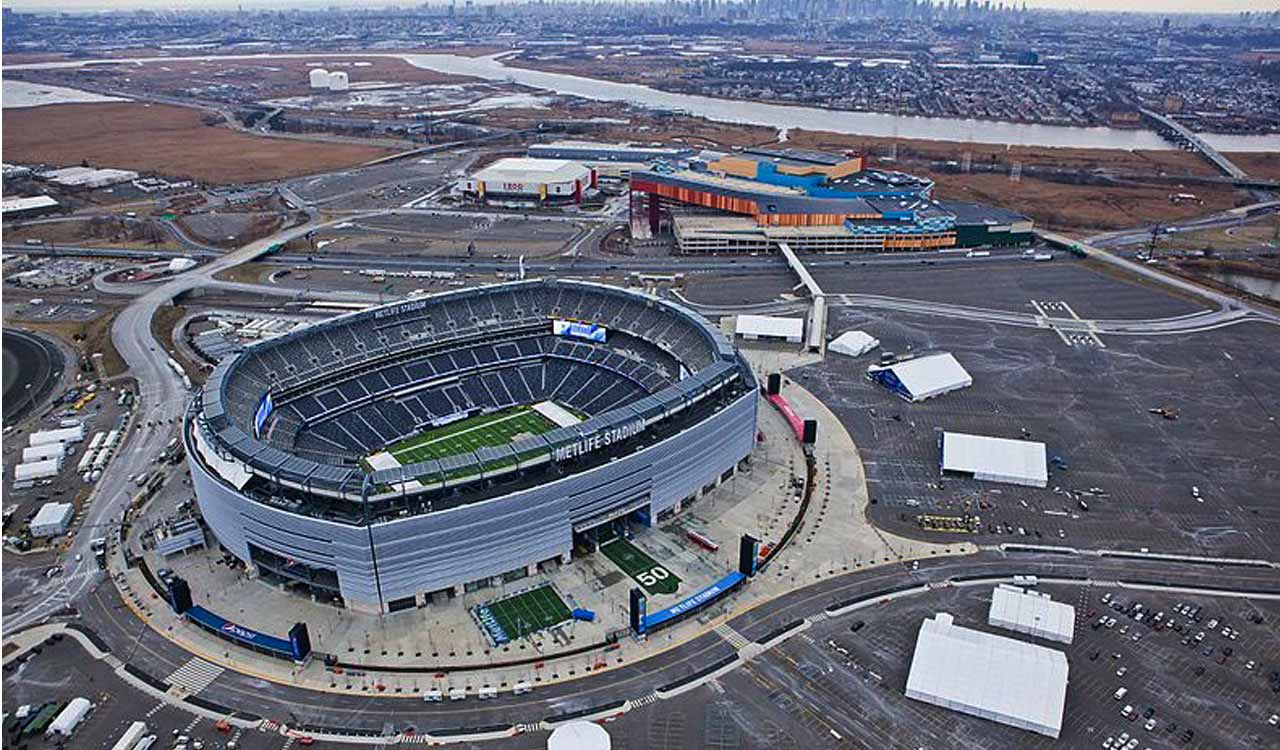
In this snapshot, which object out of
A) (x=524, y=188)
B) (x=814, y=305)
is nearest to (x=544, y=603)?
(x=814, y=305)

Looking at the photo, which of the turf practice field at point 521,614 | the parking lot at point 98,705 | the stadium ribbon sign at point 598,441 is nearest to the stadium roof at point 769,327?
the stadium ribbon sign at point 598,441

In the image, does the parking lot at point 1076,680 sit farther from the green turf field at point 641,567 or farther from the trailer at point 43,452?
the trailer at point 43,452

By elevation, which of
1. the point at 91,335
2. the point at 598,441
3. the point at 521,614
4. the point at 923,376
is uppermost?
the point at 598,441

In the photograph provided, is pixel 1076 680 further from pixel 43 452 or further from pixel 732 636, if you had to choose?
pixel 43 452

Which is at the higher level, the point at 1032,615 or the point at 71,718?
the point at 1032,615

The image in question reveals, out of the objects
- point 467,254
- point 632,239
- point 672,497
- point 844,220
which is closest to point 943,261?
point 844,220

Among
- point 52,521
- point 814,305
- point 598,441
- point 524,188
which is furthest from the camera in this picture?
point 524,188

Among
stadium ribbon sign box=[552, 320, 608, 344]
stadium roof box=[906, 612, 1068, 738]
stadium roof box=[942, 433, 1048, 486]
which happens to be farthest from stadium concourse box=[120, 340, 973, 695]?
stadium ribbon sign box=[552, 320, 608, 344]
